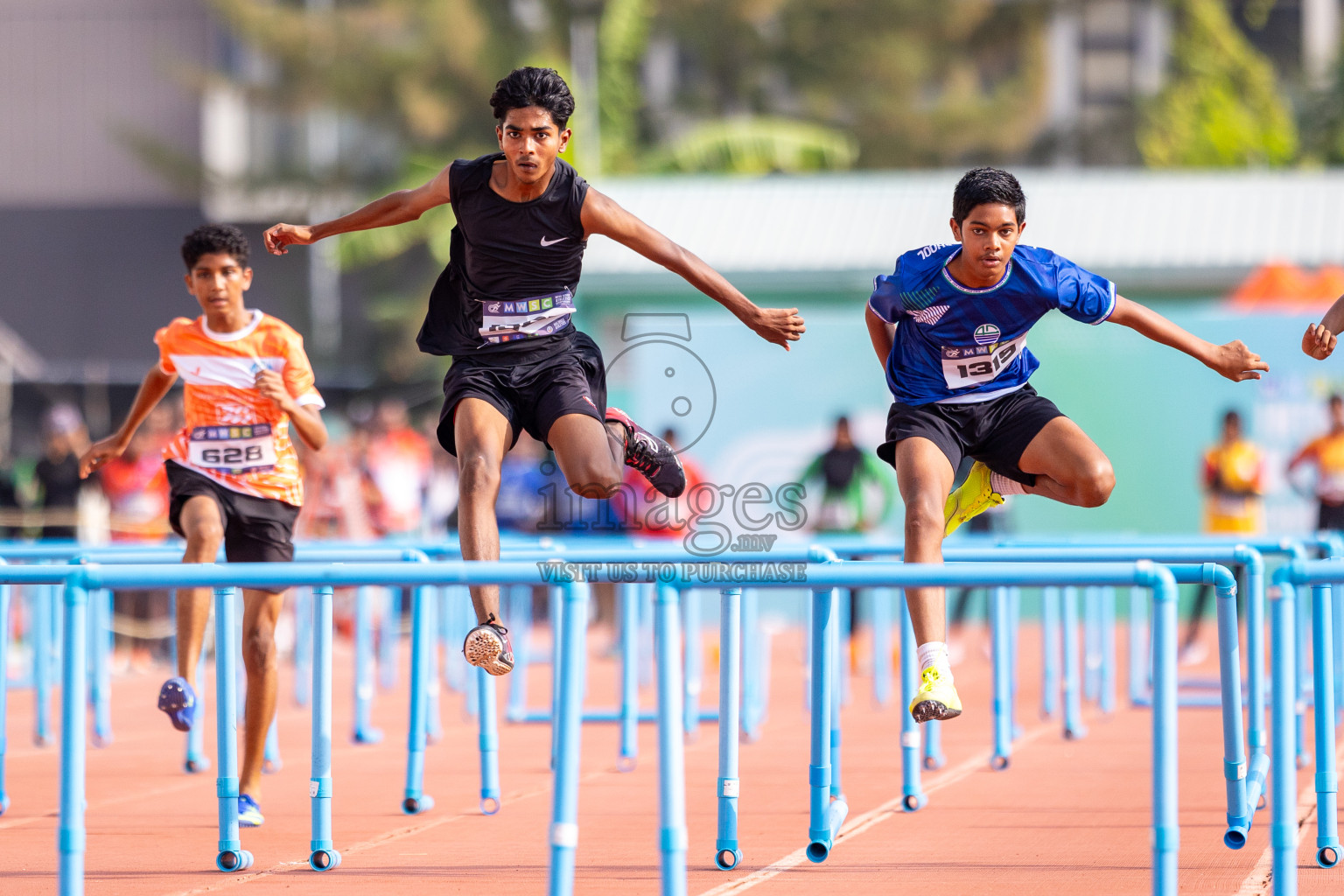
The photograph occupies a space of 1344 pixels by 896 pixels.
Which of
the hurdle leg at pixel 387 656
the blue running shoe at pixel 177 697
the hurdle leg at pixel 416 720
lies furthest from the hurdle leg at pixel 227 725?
the hurdle leg at pixel 387 656

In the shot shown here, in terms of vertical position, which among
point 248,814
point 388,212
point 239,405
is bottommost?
point 248,814

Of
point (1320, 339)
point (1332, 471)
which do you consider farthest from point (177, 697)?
point (1332, 471)

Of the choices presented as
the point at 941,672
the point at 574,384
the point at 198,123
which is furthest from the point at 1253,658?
the point at 198,123

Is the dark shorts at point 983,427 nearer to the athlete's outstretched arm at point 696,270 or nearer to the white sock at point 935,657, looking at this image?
the athlete's outstretched arm at point 696,270

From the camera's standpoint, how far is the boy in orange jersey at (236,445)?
6523 millimetres

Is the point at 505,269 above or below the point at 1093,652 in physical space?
above

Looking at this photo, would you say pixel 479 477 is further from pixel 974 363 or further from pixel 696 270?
pixel 974 363

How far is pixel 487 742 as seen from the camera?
6770 mm

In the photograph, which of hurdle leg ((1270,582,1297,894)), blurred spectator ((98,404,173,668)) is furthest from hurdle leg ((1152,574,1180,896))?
blurred spectator ((98,404,173,668))

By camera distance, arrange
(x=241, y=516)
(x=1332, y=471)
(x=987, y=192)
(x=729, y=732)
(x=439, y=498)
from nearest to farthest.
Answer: (x=729, y=732) < (x=987, y=192) < (x=241, y=516) < (x=1332, y=471) < (x=439, y=498)

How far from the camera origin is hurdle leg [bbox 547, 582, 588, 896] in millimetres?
4277

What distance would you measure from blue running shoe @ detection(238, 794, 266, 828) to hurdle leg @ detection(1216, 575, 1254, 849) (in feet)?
11.6

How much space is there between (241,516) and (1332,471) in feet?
30.6

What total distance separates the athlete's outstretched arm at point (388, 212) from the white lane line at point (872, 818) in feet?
8.21
